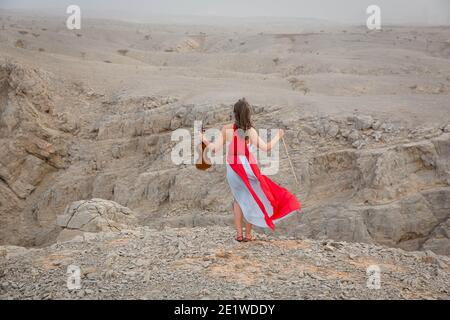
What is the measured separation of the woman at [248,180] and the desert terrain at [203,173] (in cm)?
50

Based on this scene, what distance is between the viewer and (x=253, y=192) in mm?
6078

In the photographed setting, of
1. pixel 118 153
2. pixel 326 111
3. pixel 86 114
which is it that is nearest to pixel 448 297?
pixel 326 111

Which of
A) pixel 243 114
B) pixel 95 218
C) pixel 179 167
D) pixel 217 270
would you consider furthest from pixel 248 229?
pixel 179 167

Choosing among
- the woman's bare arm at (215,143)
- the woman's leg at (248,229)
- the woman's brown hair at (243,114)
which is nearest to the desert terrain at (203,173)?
the woman's leg at (248,229)

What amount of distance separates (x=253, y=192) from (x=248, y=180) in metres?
0.16

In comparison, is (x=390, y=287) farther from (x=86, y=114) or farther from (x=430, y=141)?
(x=86, y=114)

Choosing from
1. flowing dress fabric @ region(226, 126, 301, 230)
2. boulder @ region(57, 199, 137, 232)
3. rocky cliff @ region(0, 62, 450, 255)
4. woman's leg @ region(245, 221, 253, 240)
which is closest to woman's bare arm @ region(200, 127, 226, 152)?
flowing dress fabric @ region(226, 126, 301, 230)

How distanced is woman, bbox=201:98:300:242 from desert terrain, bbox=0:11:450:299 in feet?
1.64

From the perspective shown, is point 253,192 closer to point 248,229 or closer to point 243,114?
point 248,229

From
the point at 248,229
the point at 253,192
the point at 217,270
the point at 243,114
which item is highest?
the point at 243,114

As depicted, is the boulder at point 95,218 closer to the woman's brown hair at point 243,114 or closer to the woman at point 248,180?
the woman at point 248,180

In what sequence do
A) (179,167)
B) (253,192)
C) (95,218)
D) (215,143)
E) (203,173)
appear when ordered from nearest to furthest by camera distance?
1. (215,143)
2. (253,192)
3. (95,218)
4. (203,173)
5. (179,167)

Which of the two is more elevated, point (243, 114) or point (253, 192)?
point (243, 114)
